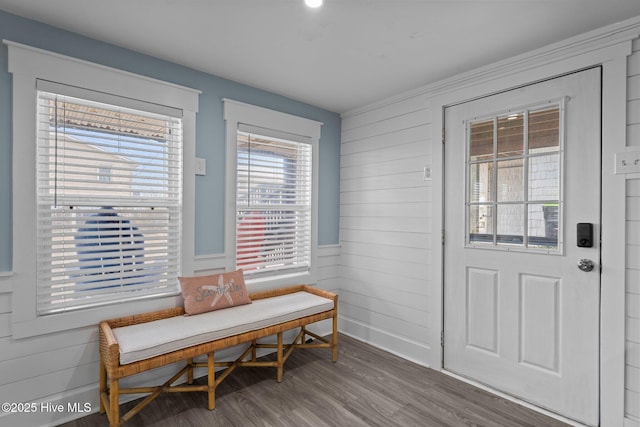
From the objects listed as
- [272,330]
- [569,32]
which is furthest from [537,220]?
[272,330]

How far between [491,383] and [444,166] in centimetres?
172

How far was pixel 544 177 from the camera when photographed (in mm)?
2279

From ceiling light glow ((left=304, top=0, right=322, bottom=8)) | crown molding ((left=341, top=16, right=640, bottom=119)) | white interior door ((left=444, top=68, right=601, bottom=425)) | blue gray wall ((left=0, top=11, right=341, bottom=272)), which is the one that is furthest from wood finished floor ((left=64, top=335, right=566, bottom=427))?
ceiling light glow ((left=304, top=0, right=322, bottom=8))

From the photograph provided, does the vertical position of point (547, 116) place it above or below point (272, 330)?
above

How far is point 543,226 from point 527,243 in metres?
0.16

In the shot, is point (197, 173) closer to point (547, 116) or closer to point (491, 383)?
point (547, 116)

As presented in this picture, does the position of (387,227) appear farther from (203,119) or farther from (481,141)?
Answer: (203,119)

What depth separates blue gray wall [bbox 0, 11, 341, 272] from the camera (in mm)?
1901

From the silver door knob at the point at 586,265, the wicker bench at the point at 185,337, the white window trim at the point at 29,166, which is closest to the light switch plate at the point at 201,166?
the white window trim at the point at 29,166

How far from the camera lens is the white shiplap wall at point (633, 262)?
6.26 feet

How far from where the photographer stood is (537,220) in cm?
231

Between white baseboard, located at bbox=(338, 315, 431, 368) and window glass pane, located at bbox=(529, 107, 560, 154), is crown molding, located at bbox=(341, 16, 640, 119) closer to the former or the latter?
window glass pane, located at bbox=(529, 107, 560, 154)

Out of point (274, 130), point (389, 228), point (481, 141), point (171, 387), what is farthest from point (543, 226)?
point (171, 387)

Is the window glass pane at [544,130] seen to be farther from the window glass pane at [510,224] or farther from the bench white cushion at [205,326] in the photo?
the bench white cushion at [205,326]
